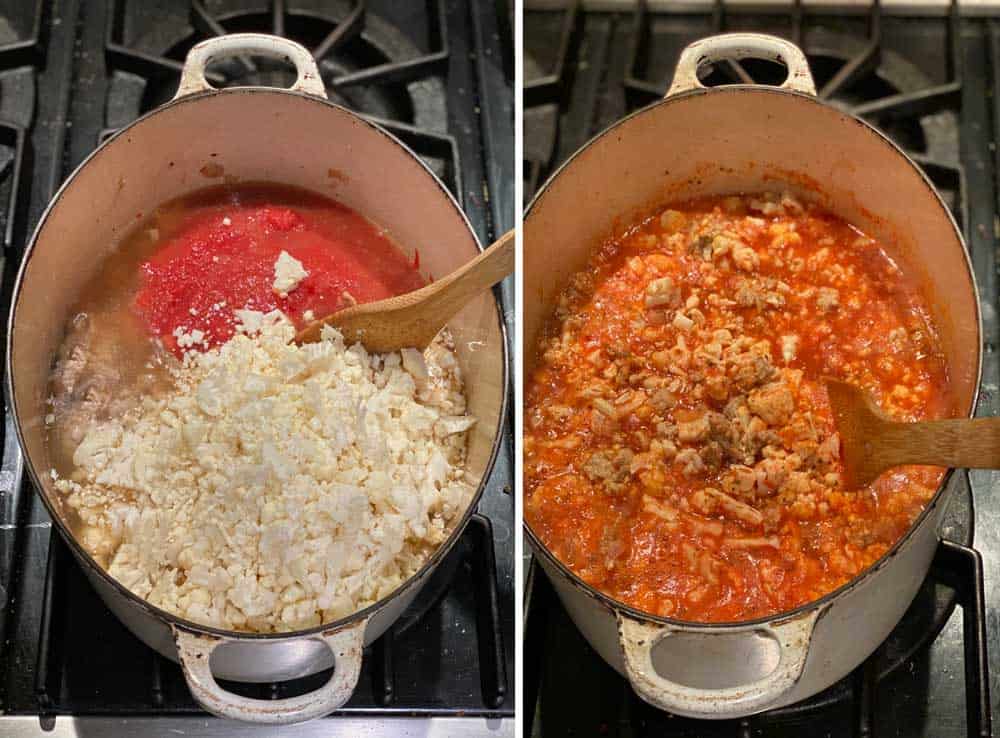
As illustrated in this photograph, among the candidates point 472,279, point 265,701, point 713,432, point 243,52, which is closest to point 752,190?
point 713,432

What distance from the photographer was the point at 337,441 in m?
0.91

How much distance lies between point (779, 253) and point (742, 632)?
1.69ft

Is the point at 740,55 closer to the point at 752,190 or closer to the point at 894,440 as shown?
the point at 752,190

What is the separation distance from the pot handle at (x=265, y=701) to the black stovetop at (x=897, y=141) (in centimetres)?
20

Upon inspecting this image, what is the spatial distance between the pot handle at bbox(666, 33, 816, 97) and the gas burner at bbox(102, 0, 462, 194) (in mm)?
240

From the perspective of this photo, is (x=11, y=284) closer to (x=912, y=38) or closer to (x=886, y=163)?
(x=886, y=163)

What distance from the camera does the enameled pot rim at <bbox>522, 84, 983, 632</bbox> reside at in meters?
0.78

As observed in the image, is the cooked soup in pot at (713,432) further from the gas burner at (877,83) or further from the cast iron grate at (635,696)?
the gas burner at (877,83)

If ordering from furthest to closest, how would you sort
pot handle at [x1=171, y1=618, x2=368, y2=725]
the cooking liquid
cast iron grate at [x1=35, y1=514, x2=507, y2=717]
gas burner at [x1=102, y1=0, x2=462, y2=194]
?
gas burner at [x1=102, y1=0, x2=462, y2=194]
the cooking liquid
cast iron grate at [x1=35, y1=514, x2=507, y2=717]
pot handle at [x1=171, y1=618, x2=368, y2=725]

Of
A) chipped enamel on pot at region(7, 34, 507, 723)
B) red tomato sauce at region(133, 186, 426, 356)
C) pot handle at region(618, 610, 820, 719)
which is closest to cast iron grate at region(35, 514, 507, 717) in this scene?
chipped enamel on pot at region(7, 34, 507, 723)

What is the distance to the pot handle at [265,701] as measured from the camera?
2.45ft

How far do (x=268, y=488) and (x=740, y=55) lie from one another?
59 centimetres

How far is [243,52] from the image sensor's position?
3.38ft

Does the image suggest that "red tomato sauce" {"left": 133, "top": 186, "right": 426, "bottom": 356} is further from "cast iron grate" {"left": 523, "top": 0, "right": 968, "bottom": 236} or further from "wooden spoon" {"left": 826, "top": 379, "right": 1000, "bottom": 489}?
"wooden spoon" {"left": 826, "top": 379, "right": 1000, "bottom": 489}
